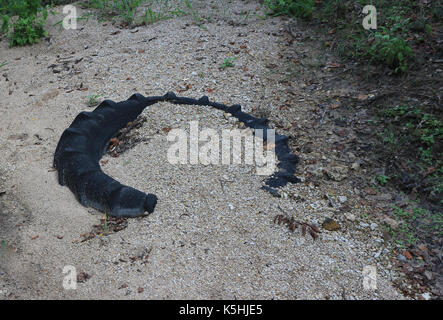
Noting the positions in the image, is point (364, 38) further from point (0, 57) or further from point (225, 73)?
point (0, 57)

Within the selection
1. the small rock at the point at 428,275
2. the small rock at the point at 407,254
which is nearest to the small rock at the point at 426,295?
the small rock at the point at 428,275

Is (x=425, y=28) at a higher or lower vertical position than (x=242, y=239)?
higher

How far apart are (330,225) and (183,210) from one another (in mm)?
792

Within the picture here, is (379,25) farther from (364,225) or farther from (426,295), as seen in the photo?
(426,295)

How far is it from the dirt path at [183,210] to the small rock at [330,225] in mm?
42

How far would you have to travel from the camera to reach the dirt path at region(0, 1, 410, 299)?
69.7 inches

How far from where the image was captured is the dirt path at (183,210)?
1.77m

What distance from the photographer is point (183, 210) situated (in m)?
2.08

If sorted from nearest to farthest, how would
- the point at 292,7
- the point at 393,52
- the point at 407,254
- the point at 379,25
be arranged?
the point at 407,254
the point at 393,52
the point at 379,25
the point at 292,7

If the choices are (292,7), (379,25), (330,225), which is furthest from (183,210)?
(292,7)

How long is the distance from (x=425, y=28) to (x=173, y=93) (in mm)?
2122

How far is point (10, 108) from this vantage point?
Result: 3148 millimetres

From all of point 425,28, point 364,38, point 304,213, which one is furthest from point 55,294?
point 425,28

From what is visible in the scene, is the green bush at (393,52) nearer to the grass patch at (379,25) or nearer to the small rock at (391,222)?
the grass patch at (379,25)
